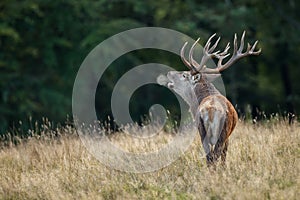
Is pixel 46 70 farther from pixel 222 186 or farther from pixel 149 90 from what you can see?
pixel 222 186

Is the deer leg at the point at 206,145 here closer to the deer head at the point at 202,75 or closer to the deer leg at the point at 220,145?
the deer leg at the point at 220,145

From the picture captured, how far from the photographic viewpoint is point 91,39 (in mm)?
21812

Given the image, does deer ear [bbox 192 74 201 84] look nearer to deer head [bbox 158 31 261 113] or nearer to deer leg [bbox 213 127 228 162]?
deer head [bbox 158 31 261 113]

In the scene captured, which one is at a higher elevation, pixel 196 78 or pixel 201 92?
pixel 196 78

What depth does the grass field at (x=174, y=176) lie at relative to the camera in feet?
22.6

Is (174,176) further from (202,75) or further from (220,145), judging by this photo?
(202,75)

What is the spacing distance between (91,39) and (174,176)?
48.4 ft

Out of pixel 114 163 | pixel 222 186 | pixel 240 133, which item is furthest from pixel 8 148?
pixel 222 186

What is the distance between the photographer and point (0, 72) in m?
21.9

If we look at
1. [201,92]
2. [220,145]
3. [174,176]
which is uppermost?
[201,92]

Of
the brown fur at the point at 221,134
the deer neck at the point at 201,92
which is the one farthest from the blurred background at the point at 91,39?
the brown fur at the point at 221,134

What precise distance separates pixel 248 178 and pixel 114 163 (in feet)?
6.33

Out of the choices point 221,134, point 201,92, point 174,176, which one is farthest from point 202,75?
point 174,176

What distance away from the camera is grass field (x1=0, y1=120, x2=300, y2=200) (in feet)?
22.6
